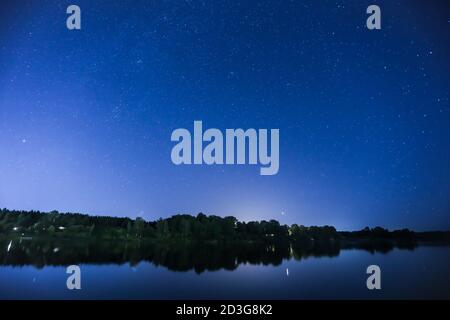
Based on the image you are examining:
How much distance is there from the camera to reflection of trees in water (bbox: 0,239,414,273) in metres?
4.26

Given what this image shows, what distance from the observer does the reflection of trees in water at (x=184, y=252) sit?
426 cm

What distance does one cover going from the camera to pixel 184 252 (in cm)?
451

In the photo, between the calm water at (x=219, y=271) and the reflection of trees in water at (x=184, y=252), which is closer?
the calm water at (x=219, y=271)

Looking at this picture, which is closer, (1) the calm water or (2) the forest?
(1) the calm water

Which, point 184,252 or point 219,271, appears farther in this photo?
point 184,252

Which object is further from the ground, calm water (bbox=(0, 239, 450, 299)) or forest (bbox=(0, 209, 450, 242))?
forest (bbox=(0, 209, 450, 242))

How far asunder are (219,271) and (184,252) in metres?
0.43

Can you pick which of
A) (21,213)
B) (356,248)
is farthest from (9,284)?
(356,248)

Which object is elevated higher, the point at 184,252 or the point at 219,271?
the point at 184,252

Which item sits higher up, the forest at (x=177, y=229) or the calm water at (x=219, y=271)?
the forest at (x=177, y=229)

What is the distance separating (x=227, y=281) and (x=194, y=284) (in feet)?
0.91

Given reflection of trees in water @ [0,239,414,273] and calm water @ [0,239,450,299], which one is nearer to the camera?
calm water @ [0,239,450,299]

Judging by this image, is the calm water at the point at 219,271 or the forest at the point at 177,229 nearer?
the calm water at the point at 219,271

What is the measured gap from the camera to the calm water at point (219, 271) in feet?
12.6
